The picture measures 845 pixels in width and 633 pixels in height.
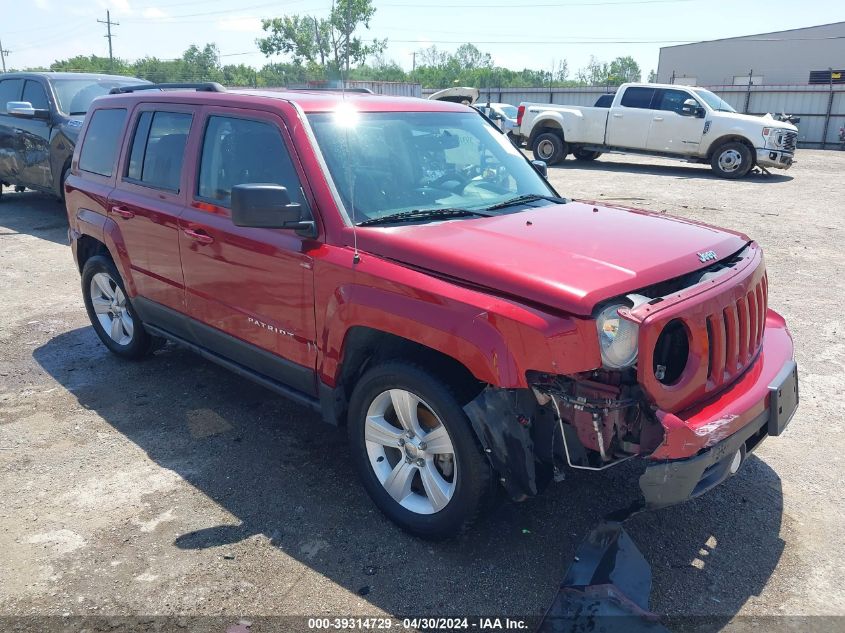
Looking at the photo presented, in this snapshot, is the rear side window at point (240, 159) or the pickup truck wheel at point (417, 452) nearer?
the pickup truck wheel at point (417, 452)

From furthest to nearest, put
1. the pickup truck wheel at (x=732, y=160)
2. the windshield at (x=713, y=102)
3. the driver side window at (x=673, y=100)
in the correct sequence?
Answer: 1. the driver side window at (x=673, y=100)
2. the windshield at (x=713, y=102)
3. the pickup truck wheel at (x=732, y=160)

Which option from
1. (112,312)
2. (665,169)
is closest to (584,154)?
(665,169)

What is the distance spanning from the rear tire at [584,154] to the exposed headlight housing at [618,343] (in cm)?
1713

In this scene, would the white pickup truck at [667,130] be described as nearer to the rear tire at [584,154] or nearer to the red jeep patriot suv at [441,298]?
the rear tire at [584,154]

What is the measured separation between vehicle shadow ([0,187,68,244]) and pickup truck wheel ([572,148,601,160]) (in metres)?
12.8

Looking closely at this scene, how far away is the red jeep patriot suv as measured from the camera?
2.75 m

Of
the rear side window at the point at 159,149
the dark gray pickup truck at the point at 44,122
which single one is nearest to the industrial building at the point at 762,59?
the dark gray pickup truck at the point at 44,122

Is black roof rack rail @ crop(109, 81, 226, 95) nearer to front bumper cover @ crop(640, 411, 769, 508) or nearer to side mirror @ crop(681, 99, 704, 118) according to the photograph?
front bumper cover @ crop(640, 411, 769, 508)

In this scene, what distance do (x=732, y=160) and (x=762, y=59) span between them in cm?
3603

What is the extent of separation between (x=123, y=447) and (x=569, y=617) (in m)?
2.85

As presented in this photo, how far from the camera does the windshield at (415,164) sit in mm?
3635

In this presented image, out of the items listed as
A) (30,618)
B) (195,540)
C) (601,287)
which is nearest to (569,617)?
(601,287)

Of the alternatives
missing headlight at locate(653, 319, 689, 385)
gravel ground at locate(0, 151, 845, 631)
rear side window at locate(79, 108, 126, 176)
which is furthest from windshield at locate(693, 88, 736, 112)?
missing headlight at locate(653, 319, 689, 385)

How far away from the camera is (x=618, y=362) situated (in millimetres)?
2670
